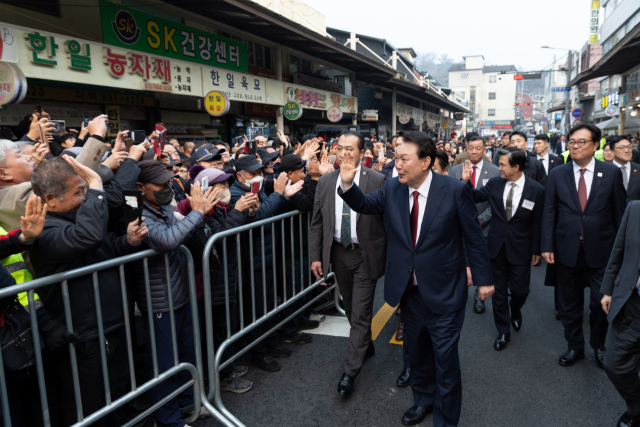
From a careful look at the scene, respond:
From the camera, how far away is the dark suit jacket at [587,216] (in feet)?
12.9

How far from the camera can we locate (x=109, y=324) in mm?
2635

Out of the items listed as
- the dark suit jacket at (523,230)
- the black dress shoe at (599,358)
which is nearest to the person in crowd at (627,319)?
the black dress shoe at (599,358)

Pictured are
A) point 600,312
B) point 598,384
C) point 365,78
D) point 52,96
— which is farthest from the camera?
point 365,78

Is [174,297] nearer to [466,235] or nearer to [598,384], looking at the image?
[466,235]

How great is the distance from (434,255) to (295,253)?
1937mm

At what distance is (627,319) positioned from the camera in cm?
288

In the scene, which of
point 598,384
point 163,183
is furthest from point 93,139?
point 598,384

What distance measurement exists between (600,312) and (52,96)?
10.1 metres

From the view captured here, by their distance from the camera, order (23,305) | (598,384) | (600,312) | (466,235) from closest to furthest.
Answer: (23,305)
(466,235)
(598,384)
(600,312)

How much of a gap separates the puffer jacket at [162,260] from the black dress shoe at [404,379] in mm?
1940

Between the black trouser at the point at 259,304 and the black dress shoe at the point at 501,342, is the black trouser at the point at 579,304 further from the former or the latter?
the black trouser at the point at 259,304

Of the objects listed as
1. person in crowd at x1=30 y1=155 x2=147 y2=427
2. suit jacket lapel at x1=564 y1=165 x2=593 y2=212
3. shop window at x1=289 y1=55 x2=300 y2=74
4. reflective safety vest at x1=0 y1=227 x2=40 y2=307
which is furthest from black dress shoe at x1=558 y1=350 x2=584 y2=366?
shop window at x1=289 y1=55 x2=300 y2=74

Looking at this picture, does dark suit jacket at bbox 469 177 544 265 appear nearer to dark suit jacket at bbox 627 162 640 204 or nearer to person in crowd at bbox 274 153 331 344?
person in crowd at bbox 274 153 331 344

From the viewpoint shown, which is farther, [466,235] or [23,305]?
[466,235]
